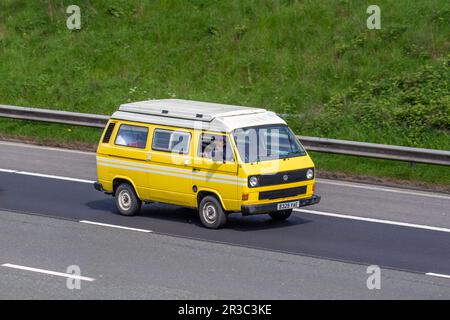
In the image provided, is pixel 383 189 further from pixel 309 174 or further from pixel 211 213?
pixel 211 213

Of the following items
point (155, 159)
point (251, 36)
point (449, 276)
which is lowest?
point (449, 276)

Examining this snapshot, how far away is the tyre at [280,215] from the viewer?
18.5 meters

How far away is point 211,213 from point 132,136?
7.25 ft

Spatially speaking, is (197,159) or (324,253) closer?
(324,253)

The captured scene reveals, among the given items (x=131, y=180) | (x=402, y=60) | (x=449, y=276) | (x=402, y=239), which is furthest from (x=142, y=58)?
(x=449, y=276)

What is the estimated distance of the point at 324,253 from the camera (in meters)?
16.2

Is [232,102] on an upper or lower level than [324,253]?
upper

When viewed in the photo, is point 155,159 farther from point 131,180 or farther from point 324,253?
point 324,253

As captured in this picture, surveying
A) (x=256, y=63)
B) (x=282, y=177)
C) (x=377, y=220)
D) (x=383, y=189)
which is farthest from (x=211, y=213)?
(x=256, y=63)

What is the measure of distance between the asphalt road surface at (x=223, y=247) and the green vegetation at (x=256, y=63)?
394 centimetres

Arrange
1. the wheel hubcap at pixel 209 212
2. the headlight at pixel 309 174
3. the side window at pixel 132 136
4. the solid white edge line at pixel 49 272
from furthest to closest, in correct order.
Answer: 1. the side window at pixel 132 136
2. the headlight at pixel 309 174
3. the wheel hubcap at pixel 209 212
4. the solid white edge line at pixel 49 272

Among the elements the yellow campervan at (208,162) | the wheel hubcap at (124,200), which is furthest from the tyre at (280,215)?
the wheel hubcap at (124,200)

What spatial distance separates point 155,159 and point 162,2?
15931mm

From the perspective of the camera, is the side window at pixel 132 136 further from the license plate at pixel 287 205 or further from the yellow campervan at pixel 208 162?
the license plate at pixel 287 205
